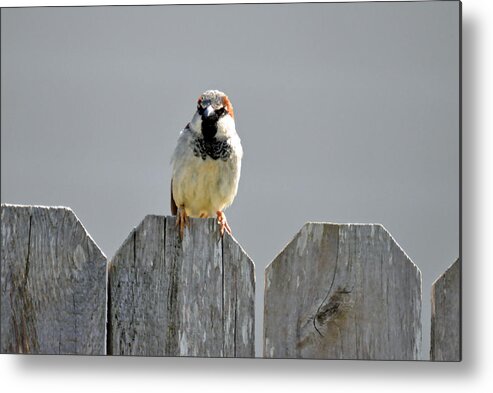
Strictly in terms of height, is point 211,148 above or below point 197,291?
above

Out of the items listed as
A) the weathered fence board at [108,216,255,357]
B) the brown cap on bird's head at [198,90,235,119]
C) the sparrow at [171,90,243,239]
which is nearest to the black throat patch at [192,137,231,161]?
the sparrow at [171,90,243,239]

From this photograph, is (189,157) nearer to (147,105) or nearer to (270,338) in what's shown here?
(147,105)

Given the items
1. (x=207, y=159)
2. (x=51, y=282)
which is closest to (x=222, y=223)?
(x=207, y=159)

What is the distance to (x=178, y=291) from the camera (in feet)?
6.81

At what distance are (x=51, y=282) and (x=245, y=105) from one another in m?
0.85

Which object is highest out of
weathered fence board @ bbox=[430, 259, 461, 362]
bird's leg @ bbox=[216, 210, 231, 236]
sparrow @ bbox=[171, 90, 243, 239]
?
sparrow @ bbox=[171, 90, 243, 239]

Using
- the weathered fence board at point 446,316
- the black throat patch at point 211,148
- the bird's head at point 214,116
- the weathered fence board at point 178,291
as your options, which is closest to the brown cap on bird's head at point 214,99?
the bird's head at point 214,116

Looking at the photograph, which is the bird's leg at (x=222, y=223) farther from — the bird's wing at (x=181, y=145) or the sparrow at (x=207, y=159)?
the bird's wing at (x=181, y=145)

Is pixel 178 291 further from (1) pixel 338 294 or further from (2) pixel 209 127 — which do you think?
(2) pixel 209 127

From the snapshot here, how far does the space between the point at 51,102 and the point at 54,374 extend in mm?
871

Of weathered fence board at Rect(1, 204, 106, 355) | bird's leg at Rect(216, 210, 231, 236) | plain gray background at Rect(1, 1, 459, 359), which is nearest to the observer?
weathered fence board at Rect(1, 204, 106, 355)

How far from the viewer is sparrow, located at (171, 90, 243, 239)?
243 cm

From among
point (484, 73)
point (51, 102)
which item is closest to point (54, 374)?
point (51, 102)

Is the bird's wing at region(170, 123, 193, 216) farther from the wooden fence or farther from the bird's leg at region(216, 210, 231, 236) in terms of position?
the wooden fence
